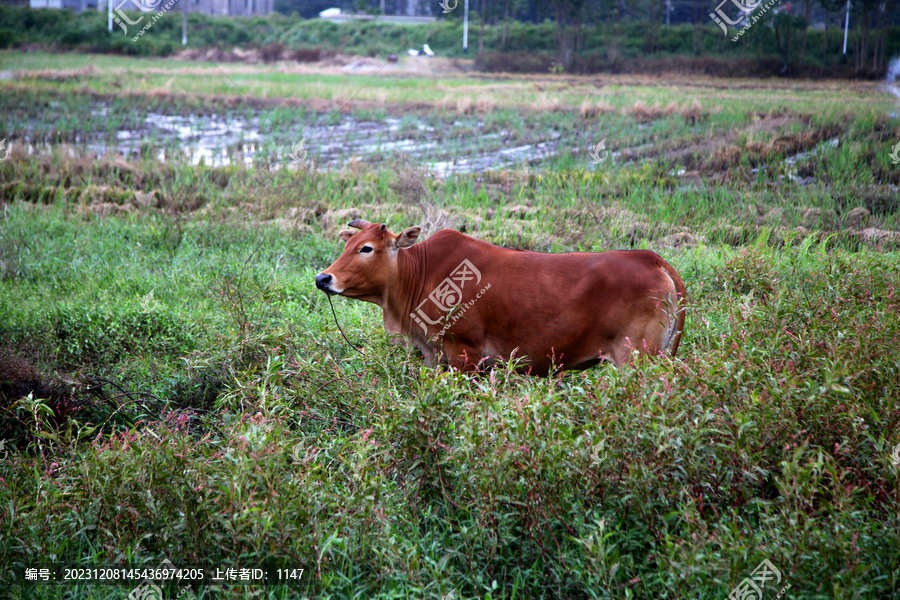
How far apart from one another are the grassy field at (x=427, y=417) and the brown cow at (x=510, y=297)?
10.6 inches

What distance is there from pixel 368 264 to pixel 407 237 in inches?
12.7

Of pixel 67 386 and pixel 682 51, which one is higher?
pixel 682 51

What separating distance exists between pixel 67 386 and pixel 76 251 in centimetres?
367

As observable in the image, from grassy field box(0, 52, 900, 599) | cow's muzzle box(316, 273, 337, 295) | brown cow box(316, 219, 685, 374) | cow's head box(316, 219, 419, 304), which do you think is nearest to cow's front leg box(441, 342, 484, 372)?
brown cow box(316, 219, 685, 374)

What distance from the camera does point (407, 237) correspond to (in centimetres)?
486

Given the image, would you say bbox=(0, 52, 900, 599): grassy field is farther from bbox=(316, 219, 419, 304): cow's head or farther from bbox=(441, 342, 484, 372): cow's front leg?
bbox=(316, 219, 419, 304): cow's head

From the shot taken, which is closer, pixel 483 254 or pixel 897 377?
pixel 897 377

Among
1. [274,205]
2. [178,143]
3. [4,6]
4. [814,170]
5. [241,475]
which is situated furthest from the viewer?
[4,6]

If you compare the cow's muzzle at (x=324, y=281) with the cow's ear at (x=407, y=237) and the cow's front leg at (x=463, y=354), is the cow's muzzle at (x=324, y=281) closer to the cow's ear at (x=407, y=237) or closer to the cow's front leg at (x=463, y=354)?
the cow's ear at (x=407, y=237)

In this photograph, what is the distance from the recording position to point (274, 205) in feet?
31.6

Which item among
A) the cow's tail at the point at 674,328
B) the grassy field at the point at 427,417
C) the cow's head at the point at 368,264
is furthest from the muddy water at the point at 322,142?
the cow's tail at the point at 674,328

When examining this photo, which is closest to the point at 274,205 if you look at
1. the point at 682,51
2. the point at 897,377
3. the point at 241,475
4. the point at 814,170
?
the point at 241,475

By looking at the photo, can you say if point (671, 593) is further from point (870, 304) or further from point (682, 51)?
point (682, 51)

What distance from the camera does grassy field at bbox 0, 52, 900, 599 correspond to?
9.61 ft
